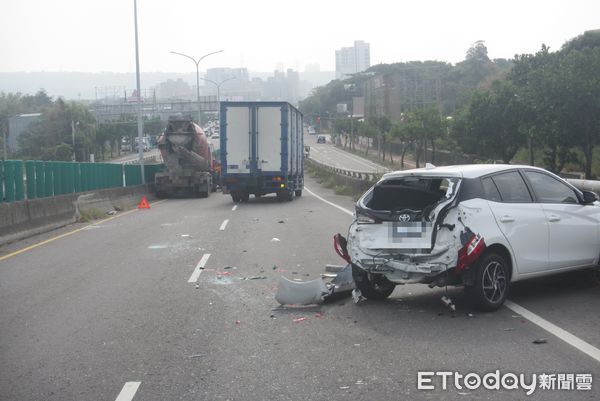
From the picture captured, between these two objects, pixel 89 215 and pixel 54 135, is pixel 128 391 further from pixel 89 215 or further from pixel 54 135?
pixel 54 135

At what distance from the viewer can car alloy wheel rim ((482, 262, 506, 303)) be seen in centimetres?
784

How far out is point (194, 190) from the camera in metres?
36.3

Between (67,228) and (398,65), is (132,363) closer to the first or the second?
(67,228)

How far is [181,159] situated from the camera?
35.4 meters

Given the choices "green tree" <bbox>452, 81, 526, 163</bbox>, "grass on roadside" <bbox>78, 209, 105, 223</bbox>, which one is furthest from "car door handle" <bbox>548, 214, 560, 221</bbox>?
"green tree" <bbox>452, 81, 526, 163</bbox>

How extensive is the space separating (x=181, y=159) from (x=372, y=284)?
90.9 feet

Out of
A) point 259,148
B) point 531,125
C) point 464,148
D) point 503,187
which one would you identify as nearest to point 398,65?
point 464,148

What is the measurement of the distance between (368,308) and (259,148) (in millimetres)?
20044

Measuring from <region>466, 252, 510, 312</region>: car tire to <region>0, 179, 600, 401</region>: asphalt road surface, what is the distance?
15cm

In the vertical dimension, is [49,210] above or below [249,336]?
below

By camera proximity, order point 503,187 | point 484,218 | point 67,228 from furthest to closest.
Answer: point 67,228 < point 503,187 < point 484,218

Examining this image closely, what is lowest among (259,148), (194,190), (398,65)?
(194,190)

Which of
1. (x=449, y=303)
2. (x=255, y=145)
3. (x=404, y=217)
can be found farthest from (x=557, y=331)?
(x=255, y=145)

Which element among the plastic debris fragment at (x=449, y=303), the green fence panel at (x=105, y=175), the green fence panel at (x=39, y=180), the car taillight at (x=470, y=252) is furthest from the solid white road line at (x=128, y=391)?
the green fence panel at (x=105, y=175)
